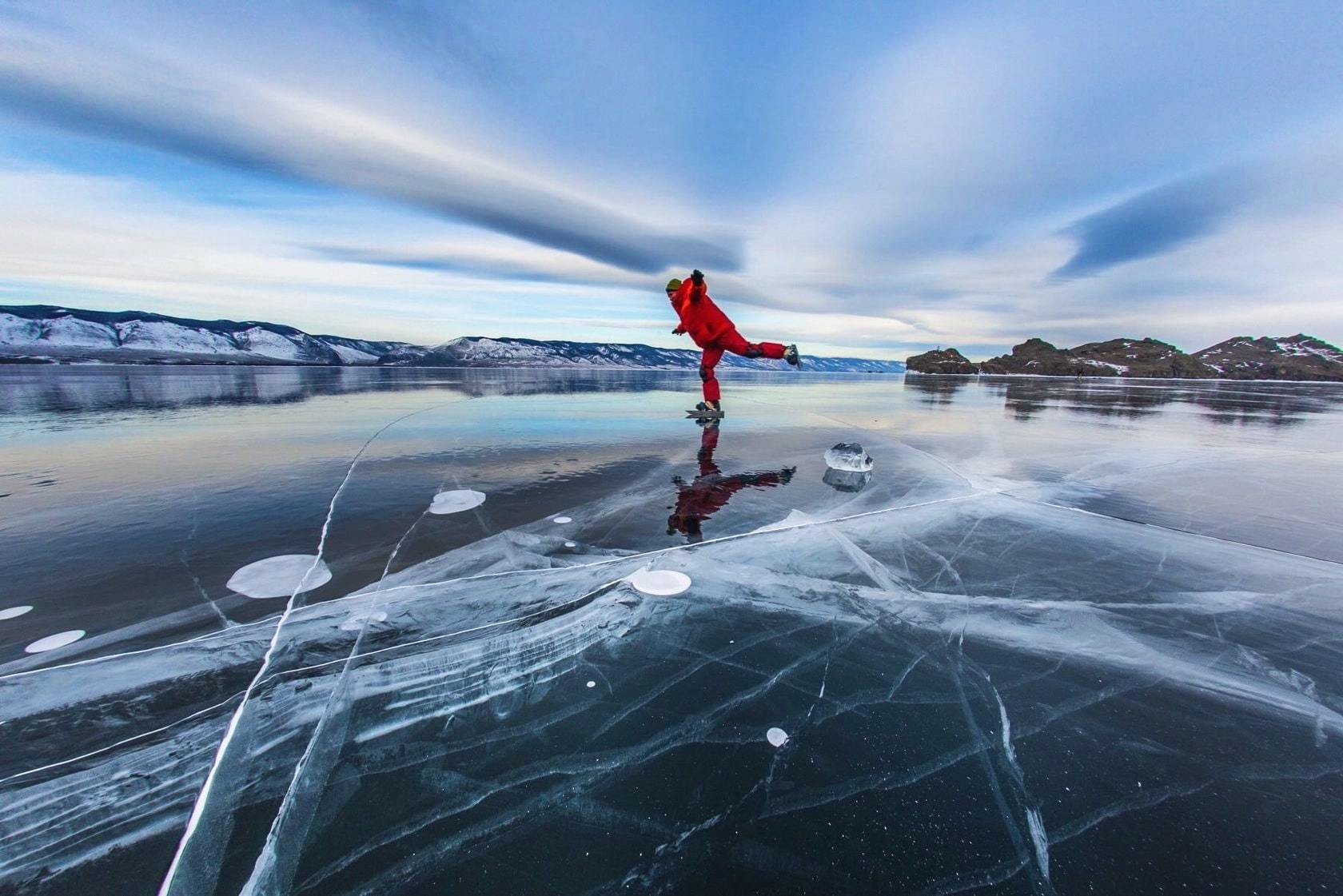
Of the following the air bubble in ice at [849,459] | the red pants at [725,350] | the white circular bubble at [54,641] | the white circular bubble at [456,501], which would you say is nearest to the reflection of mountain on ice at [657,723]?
the white circular bubble at [54,641]

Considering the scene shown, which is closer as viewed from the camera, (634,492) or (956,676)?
(956,676)

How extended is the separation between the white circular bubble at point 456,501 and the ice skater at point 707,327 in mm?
8489

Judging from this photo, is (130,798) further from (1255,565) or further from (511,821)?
(1255,565)

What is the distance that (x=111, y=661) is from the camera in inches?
120

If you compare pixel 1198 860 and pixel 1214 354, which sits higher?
pixel 1214 354

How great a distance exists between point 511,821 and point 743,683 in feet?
4.81

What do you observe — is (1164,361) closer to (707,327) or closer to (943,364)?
(943,364)

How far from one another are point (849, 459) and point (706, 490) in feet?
9.64

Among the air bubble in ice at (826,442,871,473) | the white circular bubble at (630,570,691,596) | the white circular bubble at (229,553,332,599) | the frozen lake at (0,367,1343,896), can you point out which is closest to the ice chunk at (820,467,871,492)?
the air bubble in ice at (826,442,871,473)

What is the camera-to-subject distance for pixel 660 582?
4.18 meters

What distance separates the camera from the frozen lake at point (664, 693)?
191cm

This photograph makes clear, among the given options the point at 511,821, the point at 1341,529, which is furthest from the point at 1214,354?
the point at 511,821

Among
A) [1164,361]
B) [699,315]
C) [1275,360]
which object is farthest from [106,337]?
[1275,360]

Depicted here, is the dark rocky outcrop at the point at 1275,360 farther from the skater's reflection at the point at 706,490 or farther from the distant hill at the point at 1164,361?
the skater's reflection at the point at 706,490
